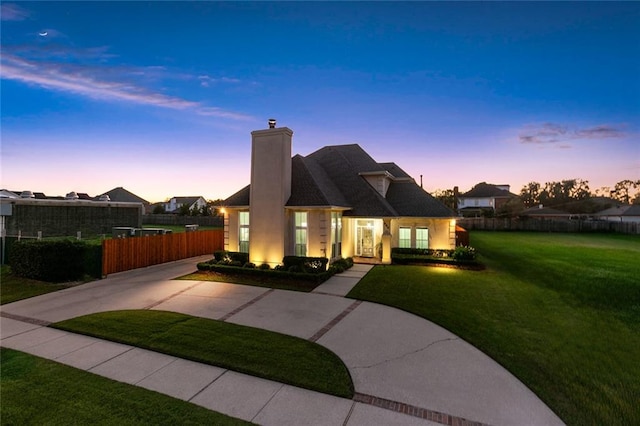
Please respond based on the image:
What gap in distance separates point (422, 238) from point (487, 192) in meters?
50.8

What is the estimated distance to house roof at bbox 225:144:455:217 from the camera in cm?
1572

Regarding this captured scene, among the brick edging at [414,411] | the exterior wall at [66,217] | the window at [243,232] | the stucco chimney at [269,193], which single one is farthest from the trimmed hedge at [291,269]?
the exterior wall at [66,217]

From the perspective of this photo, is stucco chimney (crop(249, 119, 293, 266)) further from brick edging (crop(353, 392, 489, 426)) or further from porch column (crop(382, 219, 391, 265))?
brick edging (crop(353, 392, 489, 426))

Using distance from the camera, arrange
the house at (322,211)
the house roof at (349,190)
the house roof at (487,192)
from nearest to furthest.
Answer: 1. the house at (322,211)
2. the house roof at (349,190)
3. the house roof at (487,192)

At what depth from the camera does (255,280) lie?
13.0m

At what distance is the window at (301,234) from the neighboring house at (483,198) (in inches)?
1982

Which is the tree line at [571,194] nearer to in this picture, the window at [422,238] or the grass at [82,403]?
the window at [422,238]

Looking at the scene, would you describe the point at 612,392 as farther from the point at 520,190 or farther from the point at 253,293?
the point at 520,190

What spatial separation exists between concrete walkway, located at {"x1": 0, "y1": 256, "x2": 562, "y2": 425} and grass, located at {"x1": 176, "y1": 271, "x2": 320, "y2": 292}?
1.43m

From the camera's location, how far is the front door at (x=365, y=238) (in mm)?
17953

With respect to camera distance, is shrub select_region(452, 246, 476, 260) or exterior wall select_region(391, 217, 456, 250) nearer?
shrub select_region(452, 246, 476, 260)

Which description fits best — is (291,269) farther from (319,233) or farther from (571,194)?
(571,194)

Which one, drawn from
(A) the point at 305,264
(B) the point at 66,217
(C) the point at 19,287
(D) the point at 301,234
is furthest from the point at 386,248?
(B) the point at 66,217

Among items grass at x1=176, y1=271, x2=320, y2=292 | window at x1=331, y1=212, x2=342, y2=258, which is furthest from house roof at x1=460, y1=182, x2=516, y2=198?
grass at x1=176, y1=271, x2=320, y2=292
